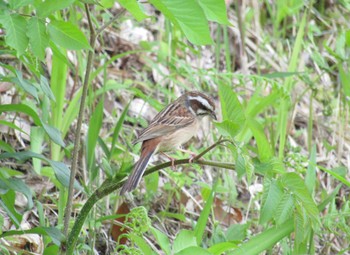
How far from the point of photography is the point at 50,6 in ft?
10.8

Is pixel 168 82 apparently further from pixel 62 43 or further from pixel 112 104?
pixel 62 43

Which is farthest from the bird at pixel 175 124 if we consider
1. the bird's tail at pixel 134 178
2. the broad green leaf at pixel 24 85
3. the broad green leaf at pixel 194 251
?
the broad green leaf at pixel 194 251

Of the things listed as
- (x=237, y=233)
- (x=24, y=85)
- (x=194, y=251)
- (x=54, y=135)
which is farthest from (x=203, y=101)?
(x=194, y=251)

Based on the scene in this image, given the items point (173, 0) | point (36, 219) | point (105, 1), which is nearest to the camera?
point (173, 0)

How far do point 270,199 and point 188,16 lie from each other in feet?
3.01

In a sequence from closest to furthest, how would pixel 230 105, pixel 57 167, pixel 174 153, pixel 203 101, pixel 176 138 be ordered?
pixel 230 105
pixel 57 167
pixel 176 138
pixel 203 101
pixel 174 153

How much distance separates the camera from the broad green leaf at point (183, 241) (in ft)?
12.3

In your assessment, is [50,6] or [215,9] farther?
[215,9]

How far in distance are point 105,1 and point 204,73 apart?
6.87ft

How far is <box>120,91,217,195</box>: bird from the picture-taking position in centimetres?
496

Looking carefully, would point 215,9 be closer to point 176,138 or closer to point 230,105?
point 230,105

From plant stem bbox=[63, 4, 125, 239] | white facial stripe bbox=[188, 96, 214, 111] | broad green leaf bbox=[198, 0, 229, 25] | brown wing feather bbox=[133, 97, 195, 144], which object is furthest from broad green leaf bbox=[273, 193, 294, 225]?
white facial stripe bbox=[188, 96, 214, 111]

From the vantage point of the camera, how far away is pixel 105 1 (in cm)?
404

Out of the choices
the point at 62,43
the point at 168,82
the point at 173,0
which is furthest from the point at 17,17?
the point at 168,82
